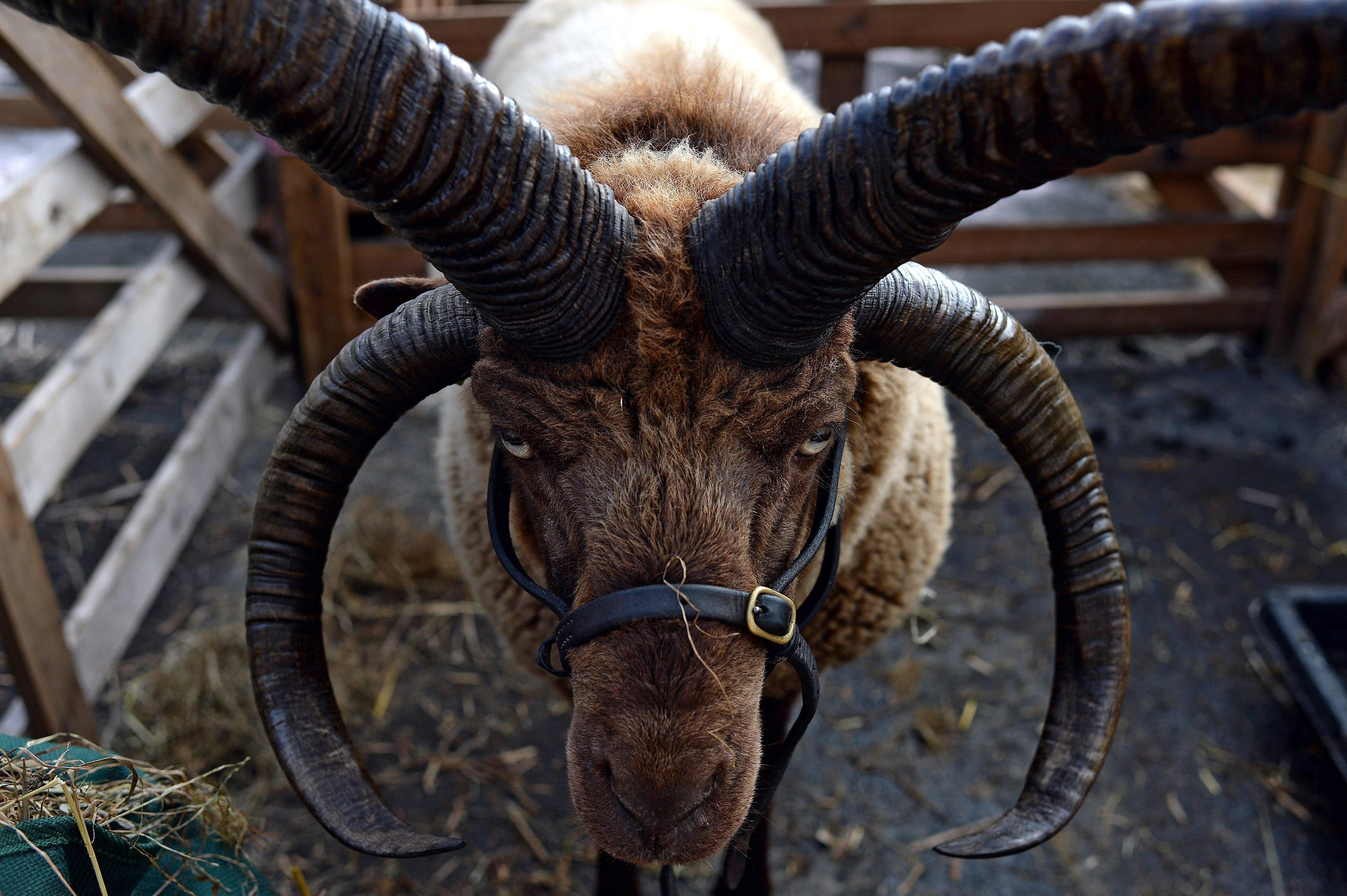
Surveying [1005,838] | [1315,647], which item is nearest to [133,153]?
[1005,838]

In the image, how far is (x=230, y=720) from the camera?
165 inches

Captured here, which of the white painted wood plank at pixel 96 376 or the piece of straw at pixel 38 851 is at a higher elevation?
the piece of straw at pixel 38 851

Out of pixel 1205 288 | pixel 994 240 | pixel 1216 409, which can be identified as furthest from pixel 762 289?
pixel 1205 288

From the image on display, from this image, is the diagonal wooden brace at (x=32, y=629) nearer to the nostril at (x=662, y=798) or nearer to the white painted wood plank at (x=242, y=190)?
the nostril at (x=662, y=798)

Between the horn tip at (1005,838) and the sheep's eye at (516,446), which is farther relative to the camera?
the horn tip at (1005,838)

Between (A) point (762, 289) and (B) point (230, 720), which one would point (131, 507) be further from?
(A) point (762, 289)

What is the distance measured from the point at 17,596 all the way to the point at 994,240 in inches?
242

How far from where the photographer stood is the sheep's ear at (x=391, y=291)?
240 centimetres

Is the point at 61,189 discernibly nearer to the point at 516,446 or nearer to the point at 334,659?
the point at 334,659

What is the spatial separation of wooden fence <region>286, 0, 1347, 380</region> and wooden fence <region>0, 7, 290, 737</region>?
0.53 m

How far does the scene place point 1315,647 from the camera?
3994mm

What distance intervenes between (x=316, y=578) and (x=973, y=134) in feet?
6.56

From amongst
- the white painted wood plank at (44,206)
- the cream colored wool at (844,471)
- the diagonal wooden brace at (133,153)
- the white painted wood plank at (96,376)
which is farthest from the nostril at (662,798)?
the diagonal wooden brace at (133,153)

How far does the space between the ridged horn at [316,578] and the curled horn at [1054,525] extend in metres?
1.25
